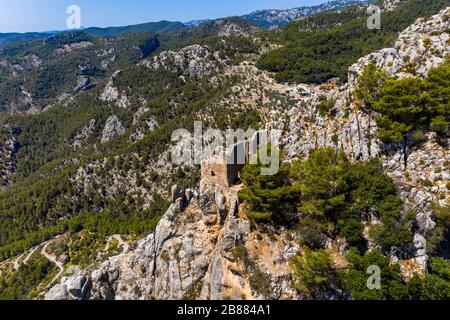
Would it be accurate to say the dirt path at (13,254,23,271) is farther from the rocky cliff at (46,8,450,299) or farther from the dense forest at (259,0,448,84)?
the dense forest at (259,0,448,84)

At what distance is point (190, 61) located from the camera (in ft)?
556

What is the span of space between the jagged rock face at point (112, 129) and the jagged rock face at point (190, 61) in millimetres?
40020

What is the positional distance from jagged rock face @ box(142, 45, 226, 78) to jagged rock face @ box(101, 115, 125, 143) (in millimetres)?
40020

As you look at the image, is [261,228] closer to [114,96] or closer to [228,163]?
[228,163]

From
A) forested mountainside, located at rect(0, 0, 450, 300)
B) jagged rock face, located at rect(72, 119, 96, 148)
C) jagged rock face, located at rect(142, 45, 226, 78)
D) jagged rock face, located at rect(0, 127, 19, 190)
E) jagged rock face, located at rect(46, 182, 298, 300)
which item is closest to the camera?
forested mountainside, located at rect(0, 0, 450, 300)

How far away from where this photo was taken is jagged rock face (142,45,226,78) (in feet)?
531

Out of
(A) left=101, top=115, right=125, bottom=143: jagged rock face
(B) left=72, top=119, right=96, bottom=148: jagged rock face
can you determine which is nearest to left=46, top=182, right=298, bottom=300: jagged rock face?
(A) left=101, top=115, right=125, bottom=143: jagged rock face

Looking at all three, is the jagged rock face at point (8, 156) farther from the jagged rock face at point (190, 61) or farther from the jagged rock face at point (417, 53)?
the jagged rock face at point (417, 53)

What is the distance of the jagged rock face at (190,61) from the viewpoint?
531 ft

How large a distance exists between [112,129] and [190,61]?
2091 inches

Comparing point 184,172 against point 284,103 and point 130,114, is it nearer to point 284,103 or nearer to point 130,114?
point 284,103

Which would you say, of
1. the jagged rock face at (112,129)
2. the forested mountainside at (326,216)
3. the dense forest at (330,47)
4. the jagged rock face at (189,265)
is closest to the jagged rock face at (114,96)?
the jagged rock face at (112,129)

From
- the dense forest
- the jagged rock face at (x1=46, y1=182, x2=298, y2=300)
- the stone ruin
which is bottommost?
the jagged rock face at (x1=46, y1=182, x2=298, y2=300)

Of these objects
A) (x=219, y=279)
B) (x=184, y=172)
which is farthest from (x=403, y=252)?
(x=184, y=172)
